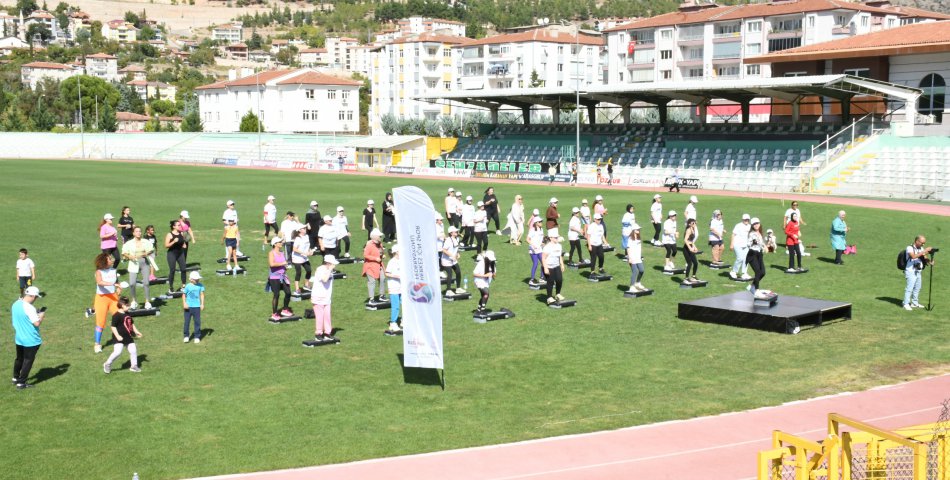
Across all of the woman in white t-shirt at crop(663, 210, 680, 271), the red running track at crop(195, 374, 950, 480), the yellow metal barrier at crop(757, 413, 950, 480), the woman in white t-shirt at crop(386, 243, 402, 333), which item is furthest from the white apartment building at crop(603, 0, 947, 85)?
the yellow metal barrier at crop(757, 413, 950, 480)

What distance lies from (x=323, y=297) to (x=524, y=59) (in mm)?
115503

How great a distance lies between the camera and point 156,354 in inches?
653

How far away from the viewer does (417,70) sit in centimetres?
13775

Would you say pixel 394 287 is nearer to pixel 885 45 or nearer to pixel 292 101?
pixel 885 45

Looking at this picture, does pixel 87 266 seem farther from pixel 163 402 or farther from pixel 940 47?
pixel 940 47

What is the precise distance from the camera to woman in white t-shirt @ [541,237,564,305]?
19.9 metres

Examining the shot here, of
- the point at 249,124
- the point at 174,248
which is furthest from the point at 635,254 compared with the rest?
the point at 249,124

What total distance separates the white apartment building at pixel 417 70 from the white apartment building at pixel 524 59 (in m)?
2.74

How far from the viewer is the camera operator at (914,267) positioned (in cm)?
1973

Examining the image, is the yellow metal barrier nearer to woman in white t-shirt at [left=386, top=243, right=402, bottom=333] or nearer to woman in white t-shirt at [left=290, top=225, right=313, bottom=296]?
woman in white t-shirt at [left=386, top=243, right=402, bottom=333]

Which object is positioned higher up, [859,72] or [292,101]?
[292,101]

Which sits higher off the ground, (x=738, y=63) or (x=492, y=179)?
(x=738, y=63)

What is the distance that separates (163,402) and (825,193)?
4185cm

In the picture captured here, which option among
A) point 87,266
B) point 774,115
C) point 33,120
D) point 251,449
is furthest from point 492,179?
point 33,120
